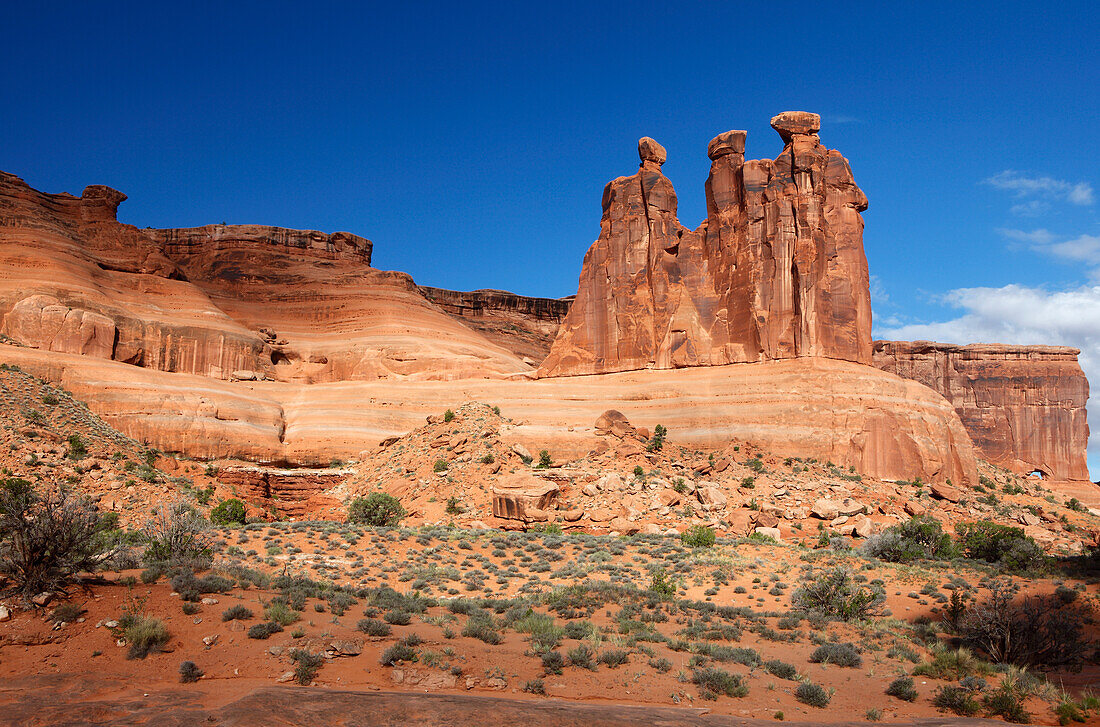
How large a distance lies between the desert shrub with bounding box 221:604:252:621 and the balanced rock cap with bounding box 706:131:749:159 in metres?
46.7

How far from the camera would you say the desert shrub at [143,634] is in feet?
34.7

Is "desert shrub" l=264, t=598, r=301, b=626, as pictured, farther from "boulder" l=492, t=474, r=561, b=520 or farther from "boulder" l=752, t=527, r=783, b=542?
"boulder" l=752, t=527, r=783, b=542

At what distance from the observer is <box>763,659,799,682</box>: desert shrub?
12312mm

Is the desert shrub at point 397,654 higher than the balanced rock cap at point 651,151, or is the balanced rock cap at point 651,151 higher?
the balanced rock cap at point 651,151

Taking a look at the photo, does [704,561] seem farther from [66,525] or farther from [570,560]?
[66,525]

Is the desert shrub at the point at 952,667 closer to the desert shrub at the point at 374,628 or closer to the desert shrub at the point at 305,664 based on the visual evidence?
the desert shrub at the point at 374,628

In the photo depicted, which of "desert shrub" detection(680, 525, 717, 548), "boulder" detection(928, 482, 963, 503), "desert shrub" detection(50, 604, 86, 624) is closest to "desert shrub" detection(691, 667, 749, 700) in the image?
"desert shrub" detection(50, 604, 86, 624)

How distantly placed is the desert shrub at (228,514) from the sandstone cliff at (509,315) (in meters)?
56.3

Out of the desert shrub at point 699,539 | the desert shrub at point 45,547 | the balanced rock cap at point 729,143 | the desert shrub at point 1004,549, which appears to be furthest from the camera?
the balanced rock cap at point 729,143

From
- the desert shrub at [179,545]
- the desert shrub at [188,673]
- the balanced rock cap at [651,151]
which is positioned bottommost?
the desert shrub at [188,673]

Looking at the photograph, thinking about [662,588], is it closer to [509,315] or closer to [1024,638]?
[1024,638]

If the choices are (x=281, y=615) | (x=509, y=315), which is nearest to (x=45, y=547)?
(x=281, y=615)

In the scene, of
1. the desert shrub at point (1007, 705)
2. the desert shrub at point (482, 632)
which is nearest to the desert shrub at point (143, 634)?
the desert shrub at point (482, 632)

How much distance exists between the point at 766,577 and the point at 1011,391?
218ft
